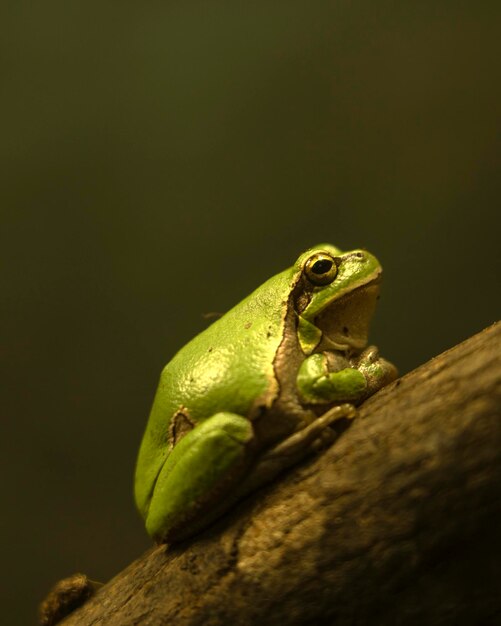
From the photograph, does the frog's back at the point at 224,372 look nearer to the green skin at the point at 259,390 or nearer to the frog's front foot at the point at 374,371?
the green skin at the point at 259,390

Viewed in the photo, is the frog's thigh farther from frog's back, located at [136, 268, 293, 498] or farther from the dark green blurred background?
the dark green blurred background

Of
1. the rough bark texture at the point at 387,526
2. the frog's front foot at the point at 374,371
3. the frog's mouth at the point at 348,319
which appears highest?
the frog's mouth at the point at 348,319

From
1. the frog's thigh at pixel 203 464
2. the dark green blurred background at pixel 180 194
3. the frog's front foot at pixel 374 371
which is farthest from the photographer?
the dark green blurred background at pixel 180 194

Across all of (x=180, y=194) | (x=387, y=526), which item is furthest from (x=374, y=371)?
(x=180, y=194)

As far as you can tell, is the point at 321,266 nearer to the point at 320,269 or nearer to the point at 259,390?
the point at 320,269

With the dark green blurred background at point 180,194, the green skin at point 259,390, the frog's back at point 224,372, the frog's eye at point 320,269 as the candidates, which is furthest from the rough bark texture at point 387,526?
the dark green blurred background at point 180,194

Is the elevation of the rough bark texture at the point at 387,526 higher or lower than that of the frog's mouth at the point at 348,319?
lower

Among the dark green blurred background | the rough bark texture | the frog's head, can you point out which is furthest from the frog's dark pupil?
the dark green blurred background

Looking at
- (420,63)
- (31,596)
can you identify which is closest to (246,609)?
(31,596)
